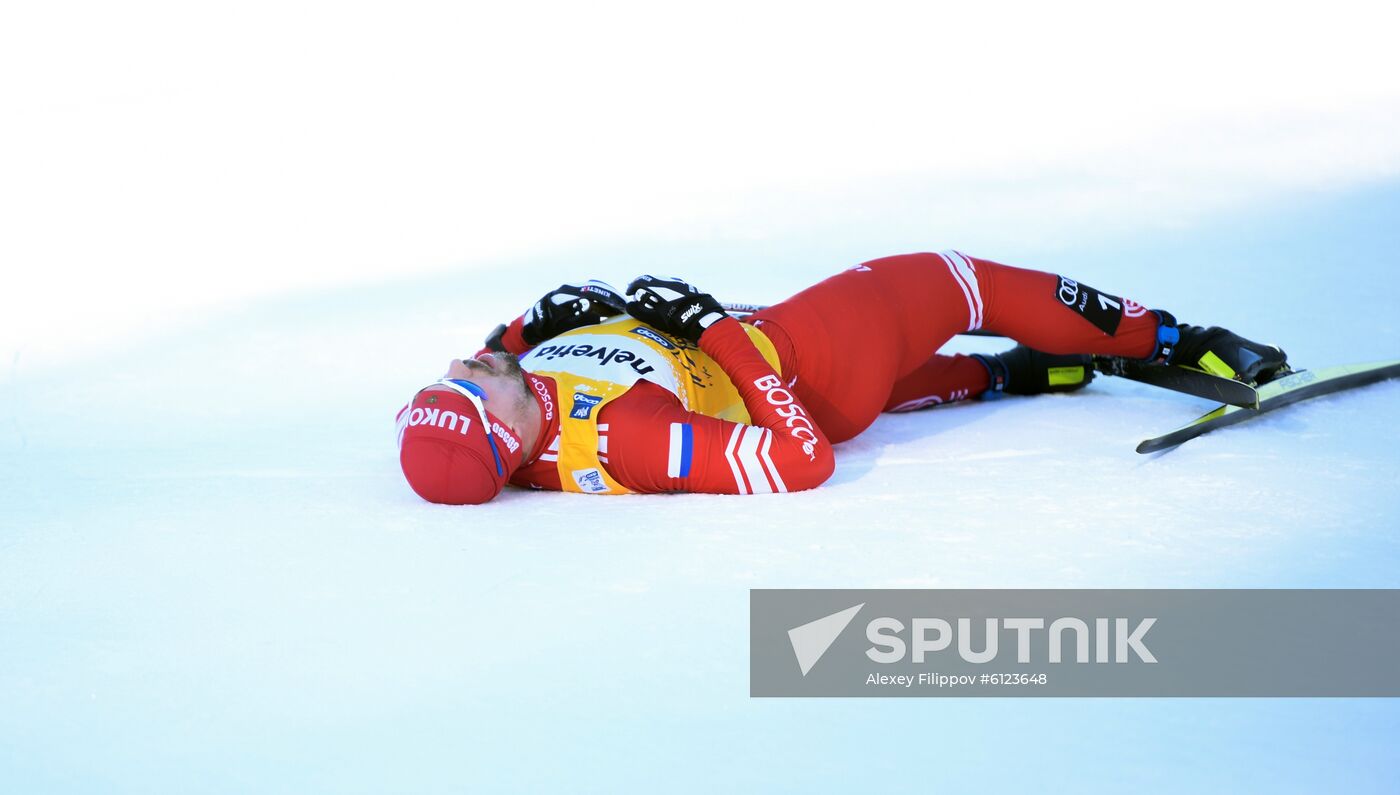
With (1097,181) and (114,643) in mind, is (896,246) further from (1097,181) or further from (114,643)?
(114,643)

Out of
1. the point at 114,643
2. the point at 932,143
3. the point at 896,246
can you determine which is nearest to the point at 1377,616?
the point at 114,643

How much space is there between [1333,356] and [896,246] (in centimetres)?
192

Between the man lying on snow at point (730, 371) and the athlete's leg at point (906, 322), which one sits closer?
the man lying on snow at point (730, 371)

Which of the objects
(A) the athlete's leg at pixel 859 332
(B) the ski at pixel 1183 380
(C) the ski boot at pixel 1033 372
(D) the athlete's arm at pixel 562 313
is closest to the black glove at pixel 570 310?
(D) the athlete's arm at pixel 562 313

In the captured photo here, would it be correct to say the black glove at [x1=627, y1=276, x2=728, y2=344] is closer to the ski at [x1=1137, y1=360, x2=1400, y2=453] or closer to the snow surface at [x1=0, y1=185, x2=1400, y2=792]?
the snow surface at [x1=0, y1=185, x2=1400, y2=792]

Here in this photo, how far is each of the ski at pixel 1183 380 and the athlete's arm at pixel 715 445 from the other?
37.6 inches

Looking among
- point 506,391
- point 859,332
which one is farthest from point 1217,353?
point 506,391

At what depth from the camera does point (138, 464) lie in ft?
8.65

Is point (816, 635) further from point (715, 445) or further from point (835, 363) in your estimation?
point (835, 363)

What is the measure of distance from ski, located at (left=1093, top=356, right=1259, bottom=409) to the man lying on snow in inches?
1.2

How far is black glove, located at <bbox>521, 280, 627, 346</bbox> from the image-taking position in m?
2.56

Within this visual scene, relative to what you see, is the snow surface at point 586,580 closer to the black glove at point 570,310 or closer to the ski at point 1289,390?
the ski at point 1289,390

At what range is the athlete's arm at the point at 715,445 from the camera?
2.15 metres

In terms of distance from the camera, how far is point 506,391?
2.16 m
